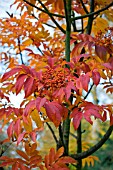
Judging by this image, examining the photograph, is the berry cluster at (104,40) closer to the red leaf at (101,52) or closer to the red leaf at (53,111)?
the red leaf at (101,52)

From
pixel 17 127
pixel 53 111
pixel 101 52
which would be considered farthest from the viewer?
pixel 101 52

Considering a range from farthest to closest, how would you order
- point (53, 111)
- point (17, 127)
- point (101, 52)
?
point (101, 52)
point (17, 127)
point (53, 111)

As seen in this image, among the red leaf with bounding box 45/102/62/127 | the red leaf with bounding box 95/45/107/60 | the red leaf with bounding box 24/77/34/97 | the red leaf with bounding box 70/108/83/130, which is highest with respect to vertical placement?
the red leaf with bounding box 95/45/107/60

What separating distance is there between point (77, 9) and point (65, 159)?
70 cm

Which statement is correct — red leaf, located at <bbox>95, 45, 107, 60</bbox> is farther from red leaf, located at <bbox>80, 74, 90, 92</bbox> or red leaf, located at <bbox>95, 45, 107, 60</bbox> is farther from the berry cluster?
red leaf, located at <bbox>80, 74, 90, 92</bbox>

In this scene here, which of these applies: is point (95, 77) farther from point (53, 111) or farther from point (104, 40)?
point (104, 40)

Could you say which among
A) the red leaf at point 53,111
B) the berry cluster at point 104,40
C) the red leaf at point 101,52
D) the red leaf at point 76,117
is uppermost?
the berry cluster at point 104,40

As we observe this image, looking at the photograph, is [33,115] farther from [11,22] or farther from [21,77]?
[11,22]

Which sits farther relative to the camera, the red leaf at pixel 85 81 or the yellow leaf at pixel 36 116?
the yellow leaf at pixel 36 116

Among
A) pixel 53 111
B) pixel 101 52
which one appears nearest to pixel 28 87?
pixel 53 111

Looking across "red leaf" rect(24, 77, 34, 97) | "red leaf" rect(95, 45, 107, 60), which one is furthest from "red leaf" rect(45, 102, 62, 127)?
"red leaf" rect(95, 45, 107, 60)

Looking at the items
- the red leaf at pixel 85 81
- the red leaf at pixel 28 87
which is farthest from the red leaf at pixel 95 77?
the red leaf at pixel 28 87

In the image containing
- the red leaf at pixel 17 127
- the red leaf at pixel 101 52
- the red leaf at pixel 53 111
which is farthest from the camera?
the red leaf at pixel 101 52

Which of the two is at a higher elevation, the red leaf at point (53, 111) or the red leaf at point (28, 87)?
the red leaf at point (28, 87)
